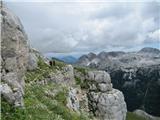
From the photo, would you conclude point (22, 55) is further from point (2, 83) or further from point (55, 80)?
point (55, 80)

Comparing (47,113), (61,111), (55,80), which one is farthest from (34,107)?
(55,80)

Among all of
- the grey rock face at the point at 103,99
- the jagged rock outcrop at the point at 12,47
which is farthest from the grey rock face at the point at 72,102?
the grey rock face at the point at 103,99

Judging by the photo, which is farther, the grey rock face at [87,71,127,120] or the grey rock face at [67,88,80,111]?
the grey rock face at [87,71,127,120]

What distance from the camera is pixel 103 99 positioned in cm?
11056

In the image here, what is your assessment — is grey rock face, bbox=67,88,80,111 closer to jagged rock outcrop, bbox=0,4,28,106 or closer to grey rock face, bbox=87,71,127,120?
jagged rock outcrop, bbox=0,4,28,106

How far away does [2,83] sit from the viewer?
2327 cm

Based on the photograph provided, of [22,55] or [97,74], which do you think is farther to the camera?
[97,74]

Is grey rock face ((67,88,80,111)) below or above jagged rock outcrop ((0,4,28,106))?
below

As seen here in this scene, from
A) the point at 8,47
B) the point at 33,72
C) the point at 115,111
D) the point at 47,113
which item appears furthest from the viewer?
the point at 115,111

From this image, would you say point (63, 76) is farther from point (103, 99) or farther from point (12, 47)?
point (12, 47)

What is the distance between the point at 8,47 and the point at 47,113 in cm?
601

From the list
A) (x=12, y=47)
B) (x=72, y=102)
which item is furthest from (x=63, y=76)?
(x=12, y=47)

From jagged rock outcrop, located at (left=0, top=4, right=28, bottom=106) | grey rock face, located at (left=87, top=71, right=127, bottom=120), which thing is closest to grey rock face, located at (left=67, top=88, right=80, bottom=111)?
jagged rock outcrop, located at (left=0, top=4, right=28, bottom=106)

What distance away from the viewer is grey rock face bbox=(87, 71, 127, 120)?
107 metres
